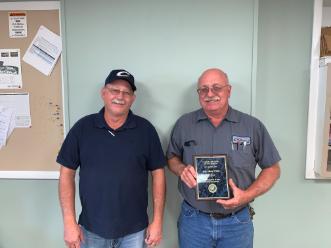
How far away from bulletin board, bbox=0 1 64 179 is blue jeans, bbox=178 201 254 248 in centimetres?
93

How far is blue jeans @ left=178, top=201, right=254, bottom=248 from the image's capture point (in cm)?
149

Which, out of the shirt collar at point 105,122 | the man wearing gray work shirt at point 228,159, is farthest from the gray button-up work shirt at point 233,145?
the shirt collar at point 105,122

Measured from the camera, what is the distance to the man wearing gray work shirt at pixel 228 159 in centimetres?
149

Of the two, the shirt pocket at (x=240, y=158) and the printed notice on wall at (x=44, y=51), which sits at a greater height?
the printed notice on wall at (x=44, y=51)

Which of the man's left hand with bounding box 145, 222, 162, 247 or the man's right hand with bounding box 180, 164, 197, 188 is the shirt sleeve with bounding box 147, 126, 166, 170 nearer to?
the man's right hand with bounding box 180, 164, 197, 188

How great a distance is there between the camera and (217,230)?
149cm

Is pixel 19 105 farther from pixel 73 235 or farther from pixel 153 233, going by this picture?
pixel 153 233

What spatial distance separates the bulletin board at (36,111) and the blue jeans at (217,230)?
0.93m

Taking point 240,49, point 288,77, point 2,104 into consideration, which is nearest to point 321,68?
point 288,77

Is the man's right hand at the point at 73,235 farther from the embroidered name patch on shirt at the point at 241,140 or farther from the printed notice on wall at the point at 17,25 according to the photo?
the printed notice on wall at the point at 17,25

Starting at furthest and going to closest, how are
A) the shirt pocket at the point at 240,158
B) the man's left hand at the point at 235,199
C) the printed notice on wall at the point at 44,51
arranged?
the printed notice on wall at the point at 44,51 < the shirt pocket at the point at 240,158 < the man's left hand at the point at 235,199

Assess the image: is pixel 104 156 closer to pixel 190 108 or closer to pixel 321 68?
pixel 190 108

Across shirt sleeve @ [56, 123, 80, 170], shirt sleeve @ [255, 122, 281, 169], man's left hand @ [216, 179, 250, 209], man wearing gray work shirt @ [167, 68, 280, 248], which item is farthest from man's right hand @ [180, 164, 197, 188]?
shirt sleeve @ [56, 123, 80, 170]

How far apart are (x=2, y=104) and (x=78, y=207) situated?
2.64ft
